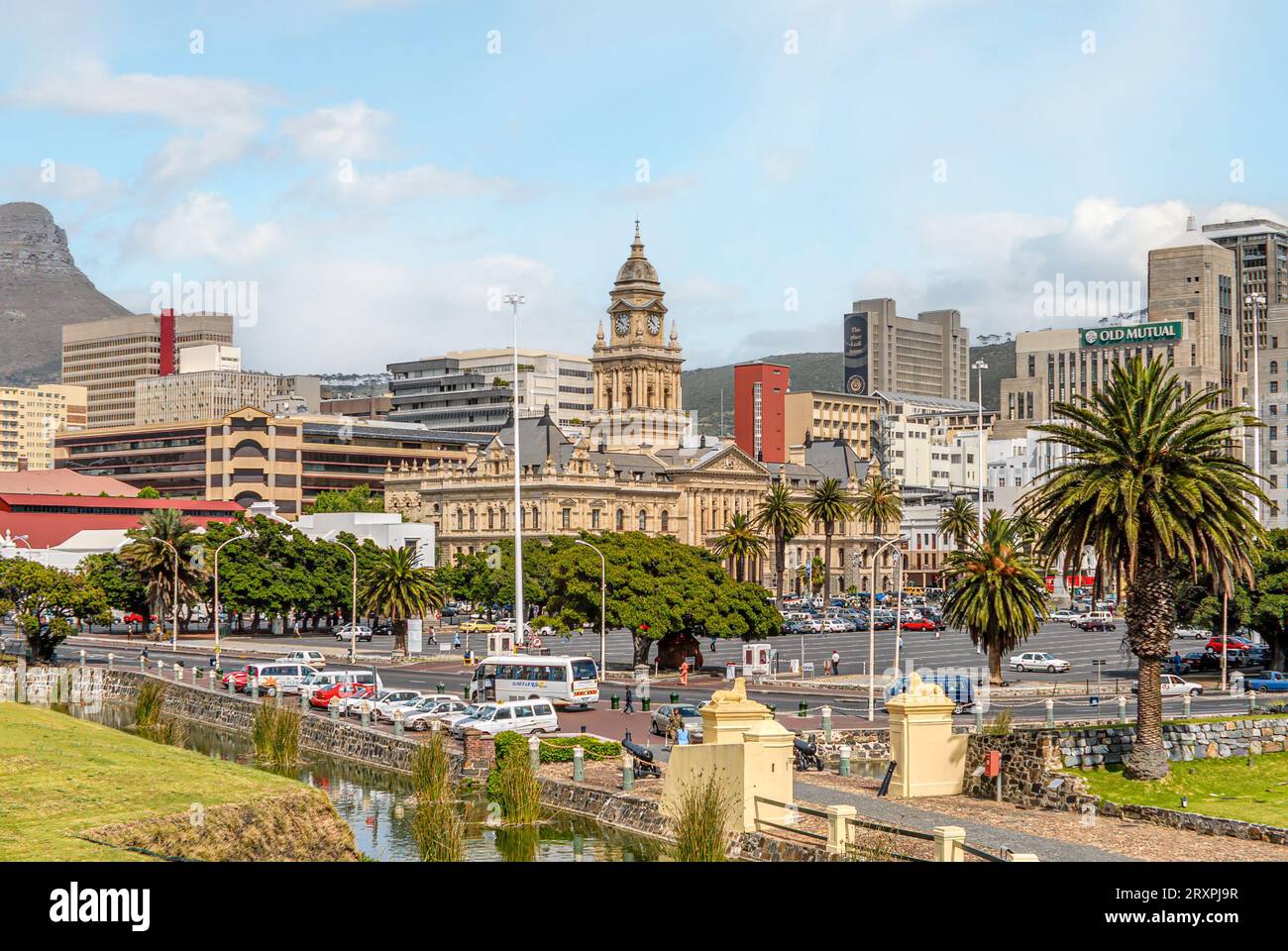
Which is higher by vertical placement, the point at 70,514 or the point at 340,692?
the point at 70,514

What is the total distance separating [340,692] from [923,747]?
33.9 m

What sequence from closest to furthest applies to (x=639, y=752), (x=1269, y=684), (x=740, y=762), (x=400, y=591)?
(x=740, y=762), (x=639, y=752), (x=1269, y=684), (x=400, y=591)

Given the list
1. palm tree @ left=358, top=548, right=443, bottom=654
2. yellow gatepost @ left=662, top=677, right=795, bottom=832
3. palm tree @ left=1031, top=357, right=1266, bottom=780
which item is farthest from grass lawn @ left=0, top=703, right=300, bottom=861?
palm tree @ left=358, top=548, right=443, bottom=654

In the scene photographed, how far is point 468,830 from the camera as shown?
41.2 m

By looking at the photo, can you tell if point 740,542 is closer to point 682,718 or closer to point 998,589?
point 998,589

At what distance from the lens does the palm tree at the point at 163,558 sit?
362 ft

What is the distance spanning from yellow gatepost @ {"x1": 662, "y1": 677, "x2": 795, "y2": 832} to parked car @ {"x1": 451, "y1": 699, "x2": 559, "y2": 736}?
1826 cm

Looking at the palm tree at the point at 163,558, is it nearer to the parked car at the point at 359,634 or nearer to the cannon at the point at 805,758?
the parked car at the point at 359,634

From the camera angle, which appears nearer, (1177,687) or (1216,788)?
(1216,788)

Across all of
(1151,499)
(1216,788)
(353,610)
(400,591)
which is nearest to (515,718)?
(1151,499)

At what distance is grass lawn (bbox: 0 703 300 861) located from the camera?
81.2 ft

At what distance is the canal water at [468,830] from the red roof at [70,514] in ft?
324
